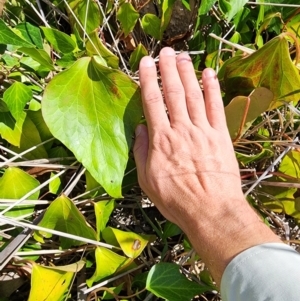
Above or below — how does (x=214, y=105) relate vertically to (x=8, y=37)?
below

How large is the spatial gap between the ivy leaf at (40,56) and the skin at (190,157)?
0.17 metres

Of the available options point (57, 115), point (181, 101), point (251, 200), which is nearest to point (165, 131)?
point (181, 101)

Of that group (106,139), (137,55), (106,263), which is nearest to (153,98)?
(106,139)

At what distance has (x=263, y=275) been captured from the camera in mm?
728

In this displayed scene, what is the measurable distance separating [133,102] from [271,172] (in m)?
0.35

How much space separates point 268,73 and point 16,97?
455mm

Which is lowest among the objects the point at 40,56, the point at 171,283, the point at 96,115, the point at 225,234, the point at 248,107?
the point at 171,283

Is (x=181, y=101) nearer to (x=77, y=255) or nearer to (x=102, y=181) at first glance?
(x=102, y=181)

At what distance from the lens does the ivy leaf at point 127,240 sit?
89 centimetres

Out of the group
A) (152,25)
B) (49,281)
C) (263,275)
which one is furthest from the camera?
(152,25)

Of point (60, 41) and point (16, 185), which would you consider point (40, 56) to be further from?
point (16, 185)

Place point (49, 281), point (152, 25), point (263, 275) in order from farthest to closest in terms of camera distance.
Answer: point (152, 25)
point (49, 281)
point (263, 275)

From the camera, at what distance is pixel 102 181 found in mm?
806

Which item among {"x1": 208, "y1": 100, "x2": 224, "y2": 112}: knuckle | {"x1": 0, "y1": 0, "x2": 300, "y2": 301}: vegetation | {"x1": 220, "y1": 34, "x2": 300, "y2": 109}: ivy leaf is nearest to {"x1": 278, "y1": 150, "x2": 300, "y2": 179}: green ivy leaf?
{"x1": 0, "y1": 0, "x2": 300, "y2": 301}: vegetation
